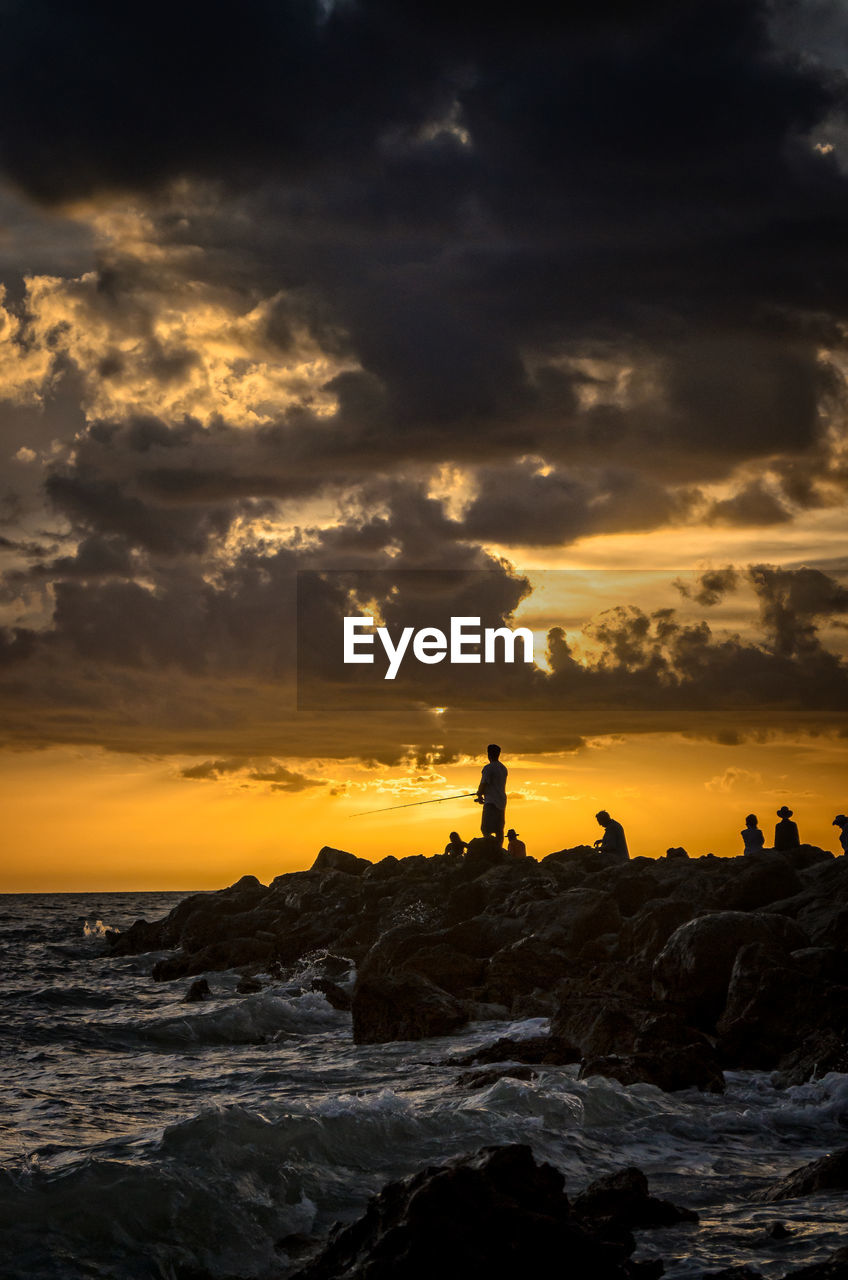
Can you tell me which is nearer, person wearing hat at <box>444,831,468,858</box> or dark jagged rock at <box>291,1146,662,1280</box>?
dark jagged rock at <box>291,1146,662,1280</box>

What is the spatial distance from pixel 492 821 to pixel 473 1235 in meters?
20.7

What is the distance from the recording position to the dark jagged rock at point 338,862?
3747cm

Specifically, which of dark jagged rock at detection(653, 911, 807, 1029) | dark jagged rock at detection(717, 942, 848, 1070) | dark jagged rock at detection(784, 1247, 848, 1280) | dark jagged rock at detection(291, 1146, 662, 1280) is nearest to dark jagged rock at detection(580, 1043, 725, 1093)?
dark jagged rock at detection(717, 942, 848, 1070)

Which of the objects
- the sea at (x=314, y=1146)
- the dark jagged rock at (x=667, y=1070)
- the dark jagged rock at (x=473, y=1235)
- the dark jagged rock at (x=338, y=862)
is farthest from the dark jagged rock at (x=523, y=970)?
the dark jagged rock at (x=338, y=862)

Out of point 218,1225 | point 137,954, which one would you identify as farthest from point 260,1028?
point 137,954

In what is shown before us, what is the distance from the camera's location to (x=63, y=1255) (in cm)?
800

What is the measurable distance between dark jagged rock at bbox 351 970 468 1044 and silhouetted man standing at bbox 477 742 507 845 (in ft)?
27.8

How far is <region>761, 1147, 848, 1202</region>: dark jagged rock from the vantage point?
8.36 metres

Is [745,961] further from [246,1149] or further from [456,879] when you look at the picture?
[456,879]

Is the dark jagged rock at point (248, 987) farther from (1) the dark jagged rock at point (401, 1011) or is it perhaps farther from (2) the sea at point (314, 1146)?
(1) the dark jagged rock at point (401, 1011)

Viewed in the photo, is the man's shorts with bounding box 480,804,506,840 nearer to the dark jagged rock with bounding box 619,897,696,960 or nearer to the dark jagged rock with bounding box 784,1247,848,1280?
the dark jagged rock with bounding box 619,897,696,960

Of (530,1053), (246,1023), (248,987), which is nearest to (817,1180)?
(530,1053)

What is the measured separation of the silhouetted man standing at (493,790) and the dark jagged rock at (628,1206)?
16769mm

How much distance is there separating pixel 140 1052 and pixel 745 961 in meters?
10.1
